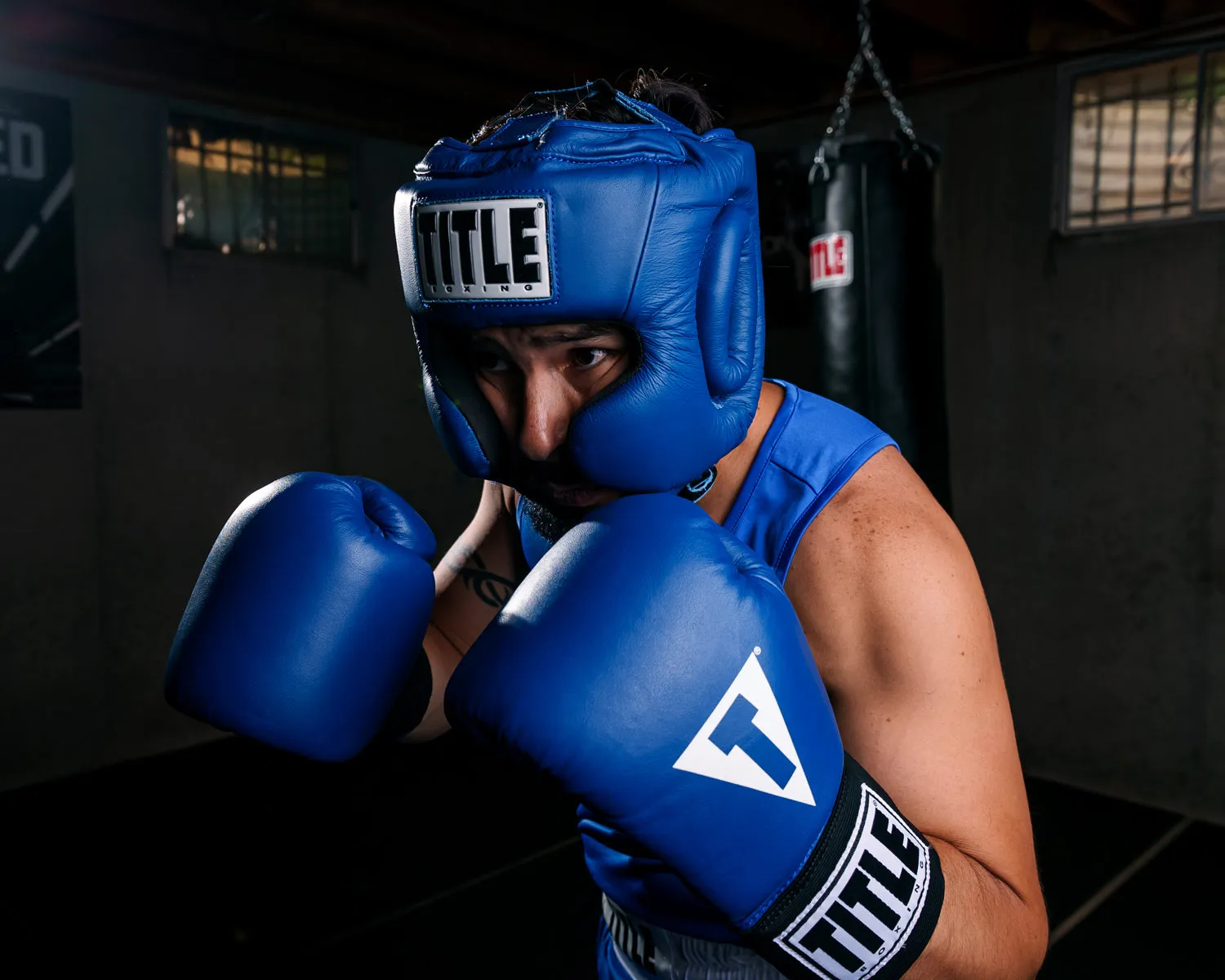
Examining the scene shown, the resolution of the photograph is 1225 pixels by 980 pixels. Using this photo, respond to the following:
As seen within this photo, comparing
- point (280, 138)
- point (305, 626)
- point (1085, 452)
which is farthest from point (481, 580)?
point (280, 138)

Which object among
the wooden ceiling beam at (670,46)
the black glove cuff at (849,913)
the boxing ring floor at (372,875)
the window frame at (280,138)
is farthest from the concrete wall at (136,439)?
the black glove cuff at (849,913)

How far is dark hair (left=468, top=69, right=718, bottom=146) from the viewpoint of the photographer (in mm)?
1044

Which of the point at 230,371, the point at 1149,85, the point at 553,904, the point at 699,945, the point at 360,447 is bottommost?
the point at 553,904

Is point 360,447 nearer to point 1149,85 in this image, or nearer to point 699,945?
point 1149,85

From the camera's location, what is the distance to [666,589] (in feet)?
2.64

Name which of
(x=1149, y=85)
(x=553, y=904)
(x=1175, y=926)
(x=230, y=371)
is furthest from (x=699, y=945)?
(x=230, y=371)

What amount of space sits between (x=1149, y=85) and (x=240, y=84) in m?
3.21

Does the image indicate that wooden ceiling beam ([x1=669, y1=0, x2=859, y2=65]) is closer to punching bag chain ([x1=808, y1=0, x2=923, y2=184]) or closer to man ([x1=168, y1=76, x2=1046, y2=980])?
punching bag chain ([x1=808, y1=0, x2=923, y2=184])

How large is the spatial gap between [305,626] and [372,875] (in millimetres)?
2188

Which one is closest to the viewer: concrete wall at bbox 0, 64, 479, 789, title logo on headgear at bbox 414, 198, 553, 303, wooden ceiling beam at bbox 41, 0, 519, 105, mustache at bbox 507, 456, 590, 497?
title logo on headgear at bbox 414, 198, 553, 303

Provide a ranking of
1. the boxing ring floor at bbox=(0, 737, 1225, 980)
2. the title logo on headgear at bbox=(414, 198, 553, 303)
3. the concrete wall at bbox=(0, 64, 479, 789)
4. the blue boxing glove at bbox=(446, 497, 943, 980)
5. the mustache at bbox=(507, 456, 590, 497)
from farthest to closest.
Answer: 1. the concrete wall at bbox=(0, 64, 479, 789)
2. the boxing ring floor at bbox=(0, 737, 1225, 980)
3. the mustache at bbox=(507, 456, 590, 497)
4. the title logo on headgear at bbox=(414, 198, 553, 303)
5. the blue boxing glove at bbox=(446, 497, 943, 980)

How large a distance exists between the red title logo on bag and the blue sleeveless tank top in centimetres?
157

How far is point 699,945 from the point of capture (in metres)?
1.11

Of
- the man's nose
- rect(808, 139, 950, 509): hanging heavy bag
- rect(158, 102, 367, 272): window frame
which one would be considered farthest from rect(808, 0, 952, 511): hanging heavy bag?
rect(158, 102, 367, 272): window frame
